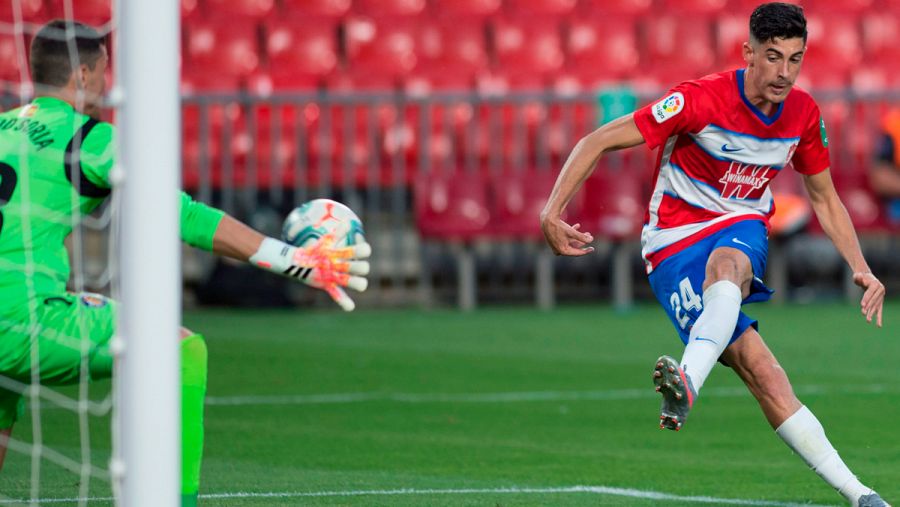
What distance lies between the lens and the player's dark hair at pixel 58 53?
4797 millimetres

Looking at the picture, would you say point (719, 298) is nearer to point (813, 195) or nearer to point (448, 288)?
point (813, 195)

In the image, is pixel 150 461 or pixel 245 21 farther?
pixel 245 21

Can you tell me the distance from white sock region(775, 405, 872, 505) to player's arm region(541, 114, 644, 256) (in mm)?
957

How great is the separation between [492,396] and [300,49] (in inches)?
329

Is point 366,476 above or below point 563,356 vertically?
above

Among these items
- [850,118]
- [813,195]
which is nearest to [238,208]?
[850,118]

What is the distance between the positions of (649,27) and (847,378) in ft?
26.4

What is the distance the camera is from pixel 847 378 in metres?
9.76

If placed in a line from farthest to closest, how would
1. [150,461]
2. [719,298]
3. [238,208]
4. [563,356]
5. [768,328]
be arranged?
[238,208]
[768,328]
[563,356]
[719,298]
[150,461]

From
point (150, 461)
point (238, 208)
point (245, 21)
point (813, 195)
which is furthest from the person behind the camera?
point (245, 21)

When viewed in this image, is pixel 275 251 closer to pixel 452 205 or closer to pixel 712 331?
pixel 712 331

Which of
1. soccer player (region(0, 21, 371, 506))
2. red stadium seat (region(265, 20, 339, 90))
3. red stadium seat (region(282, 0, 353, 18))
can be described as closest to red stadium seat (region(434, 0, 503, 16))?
red stadium seat (region(282, 0, 353, 18))

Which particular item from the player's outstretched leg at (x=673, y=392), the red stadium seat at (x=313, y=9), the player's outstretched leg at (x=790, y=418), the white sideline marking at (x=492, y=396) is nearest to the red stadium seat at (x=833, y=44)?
the red stadium seat at (x=313, y=9)

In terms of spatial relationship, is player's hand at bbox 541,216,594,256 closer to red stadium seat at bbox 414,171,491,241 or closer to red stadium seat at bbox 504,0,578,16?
red stadium seat at bbox 414,171,491,241
